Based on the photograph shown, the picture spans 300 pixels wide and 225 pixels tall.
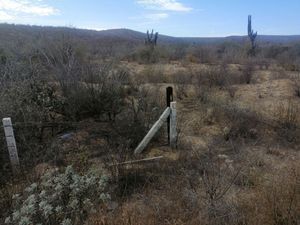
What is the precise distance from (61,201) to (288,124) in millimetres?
6190

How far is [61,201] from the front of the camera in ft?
13.2

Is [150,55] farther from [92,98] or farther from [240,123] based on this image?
[240,123]

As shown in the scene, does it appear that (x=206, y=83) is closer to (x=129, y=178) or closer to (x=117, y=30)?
(x=129, y=178)

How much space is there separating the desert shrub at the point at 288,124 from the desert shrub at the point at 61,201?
5.12 metres

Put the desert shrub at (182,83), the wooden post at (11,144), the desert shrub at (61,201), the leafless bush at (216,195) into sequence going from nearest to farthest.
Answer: the desert shrub at (61,201) < the leafless bush at (216,195) < the wooden post at (11,144) < the desert shrub at (182,83)

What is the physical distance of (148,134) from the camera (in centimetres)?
679

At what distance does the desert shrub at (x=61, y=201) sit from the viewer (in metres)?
3.59

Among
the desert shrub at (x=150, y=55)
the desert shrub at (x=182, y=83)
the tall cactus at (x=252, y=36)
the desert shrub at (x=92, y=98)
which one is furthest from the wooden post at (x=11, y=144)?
the tall cactus at (x=252, y=36)

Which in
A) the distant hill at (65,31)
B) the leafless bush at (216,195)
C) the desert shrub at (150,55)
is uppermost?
the distant hill at (65,31)

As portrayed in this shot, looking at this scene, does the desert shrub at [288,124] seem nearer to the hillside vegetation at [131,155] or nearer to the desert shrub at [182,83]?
the hillside vegetation at [131,155]

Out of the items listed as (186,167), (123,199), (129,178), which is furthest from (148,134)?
(123,199)

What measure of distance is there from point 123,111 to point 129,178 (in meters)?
3.17

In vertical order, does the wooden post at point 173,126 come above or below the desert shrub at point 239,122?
above

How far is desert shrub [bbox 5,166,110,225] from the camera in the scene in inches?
141
